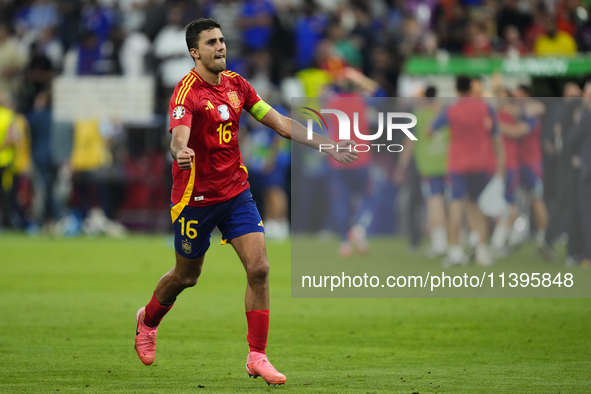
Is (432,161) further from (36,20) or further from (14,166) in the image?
(36,20)

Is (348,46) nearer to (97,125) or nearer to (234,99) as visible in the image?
(97,125)

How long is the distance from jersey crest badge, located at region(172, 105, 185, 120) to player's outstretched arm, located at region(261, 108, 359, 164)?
32.4 inches

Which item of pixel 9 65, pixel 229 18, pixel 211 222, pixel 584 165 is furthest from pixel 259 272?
pixel 9 65

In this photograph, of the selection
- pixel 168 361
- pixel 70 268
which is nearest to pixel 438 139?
pixel 70 268

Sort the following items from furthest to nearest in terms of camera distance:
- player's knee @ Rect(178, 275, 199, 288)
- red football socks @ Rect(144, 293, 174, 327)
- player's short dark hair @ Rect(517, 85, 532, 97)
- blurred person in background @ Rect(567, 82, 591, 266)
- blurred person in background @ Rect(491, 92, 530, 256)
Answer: player's short dark hair @ Rect(517, 85, 532, 97)
blurred person in background @ Rect(491, 92, 530, 256)
blurred person in background @ Rect(567, 82, 591, 266)
red football socks @ Rect(144, 293, 174, 327)
player's knee @ Rect(178, 275, 199, 288)

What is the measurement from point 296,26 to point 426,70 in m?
4.31

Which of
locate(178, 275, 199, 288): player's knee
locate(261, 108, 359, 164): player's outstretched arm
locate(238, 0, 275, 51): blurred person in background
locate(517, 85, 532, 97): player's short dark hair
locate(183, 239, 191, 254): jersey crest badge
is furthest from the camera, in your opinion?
locate(238, 0, 275, 51): blurred person in background

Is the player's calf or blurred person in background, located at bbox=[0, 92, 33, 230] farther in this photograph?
blurred person in background, located at bbox=[0, 92, 33, 230]

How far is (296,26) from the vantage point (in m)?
22.2

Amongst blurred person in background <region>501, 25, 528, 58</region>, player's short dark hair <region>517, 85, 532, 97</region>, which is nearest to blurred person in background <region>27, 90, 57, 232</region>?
blurred person in background <region>501, 25, 528, 58</region>

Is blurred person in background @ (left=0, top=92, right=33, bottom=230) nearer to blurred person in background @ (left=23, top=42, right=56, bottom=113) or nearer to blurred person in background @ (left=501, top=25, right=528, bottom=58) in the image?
blurred person in background @ (left=23, top=42, right=56, bottom=113)

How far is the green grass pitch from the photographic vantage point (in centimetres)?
669

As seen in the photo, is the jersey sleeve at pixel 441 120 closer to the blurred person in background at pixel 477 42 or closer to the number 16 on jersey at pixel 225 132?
the blurred person in background at pixel 477 42

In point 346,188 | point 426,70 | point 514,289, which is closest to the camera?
point 514,289
